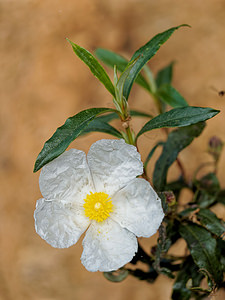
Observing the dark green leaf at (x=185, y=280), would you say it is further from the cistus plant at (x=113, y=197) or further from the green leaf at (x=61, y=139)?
the green leaf at (x=61, y=139)

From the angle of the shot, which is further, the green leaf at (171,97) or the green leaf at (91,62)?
the green leaf at (171,97)

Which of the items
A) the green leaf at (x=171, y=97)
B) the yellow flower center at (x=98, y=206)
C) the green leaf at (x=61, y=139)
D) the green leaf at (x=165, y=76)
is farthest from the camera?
the green leaf at (x=165, y=76)

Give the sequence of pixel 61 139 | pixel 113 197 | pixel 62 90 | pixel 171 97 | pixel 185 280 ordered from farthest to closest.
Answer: pixel 62 90 < pixel 171 97 < pixel 185 280 < pixel 113 197 < pixel 61 139

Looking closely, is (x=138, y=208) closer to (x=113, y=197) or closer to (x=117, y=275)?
(x=113, y=197)

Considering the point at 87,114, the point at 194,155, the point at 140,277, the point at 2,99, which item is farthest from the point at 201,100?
the point at 87,114

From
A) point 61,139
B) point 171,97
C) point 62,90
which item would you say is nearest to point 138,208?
point 61,139

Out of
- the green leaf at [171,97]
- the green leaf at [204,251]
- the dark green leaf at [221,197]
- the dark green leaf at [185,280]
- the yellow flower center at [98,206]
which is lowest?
the dark green leaf at [185,280]

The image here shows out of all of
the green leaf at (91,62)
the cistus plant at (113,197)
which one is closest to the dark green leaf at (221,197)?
the cistus plant at (113,197)
